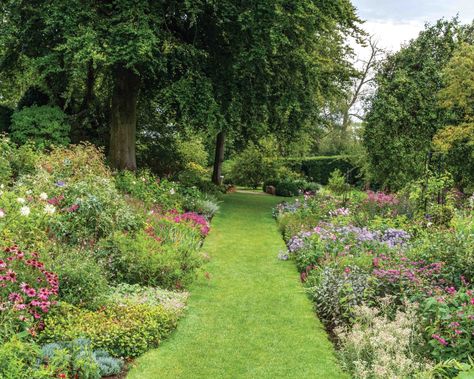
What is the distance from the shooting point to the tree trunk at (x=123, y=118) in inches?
592

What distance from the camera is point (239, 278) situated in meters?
8.68

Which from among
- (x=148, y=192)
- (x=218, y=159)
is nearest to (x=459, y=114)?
(x=218, y=159)

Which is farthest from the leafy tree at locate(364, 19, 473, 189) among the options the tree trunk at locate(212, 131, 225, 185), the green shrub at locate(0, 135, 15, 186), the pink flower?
the pink flower

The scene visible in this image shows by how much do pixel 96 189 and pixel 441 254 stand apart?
577 centimetres

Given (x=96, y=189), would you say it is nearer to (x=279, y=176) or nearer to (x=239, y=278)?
(x=239, y=278)

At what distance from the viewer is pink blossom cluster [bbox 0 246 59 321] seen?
4.66 m

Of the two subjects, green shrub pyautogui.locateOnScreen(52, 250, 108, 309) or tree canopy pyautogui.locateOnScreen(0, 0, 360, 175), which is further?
tree canopy pyautogui.locateOnScreen(0, 0, 360, 175)

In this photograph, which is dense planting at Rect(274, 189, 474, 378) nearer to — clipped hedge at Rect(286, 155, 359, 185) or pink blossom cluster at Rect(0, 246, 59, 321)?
pink blossom cluster at Rect(0, 246, 59, 321)

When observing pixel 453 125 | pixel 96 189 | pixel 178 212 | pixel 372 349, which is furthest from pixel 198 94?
pixel 372 349

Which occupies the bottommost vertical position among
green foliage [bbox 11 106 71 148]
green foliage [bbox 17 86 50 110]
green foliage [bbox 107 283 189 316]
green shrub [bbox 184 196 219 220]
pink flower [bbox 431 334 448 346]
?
green foliage [bbox 107 283 189 316]

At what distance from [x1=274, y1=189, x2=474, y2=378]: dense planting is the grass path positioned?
317mm

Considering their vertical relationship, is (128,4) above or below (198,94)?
above

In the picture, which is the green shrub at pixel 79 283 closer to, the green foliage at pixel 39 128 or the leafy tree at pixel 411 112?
the green foliage at pixel 39 128

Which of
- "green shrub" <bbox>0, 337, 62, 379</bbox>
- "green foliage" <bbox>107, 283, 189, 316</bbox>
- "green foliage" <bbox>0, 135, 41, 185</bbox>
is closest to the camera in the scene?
"green shrub" <bbox>0, 337, 62, 379</bbox>
